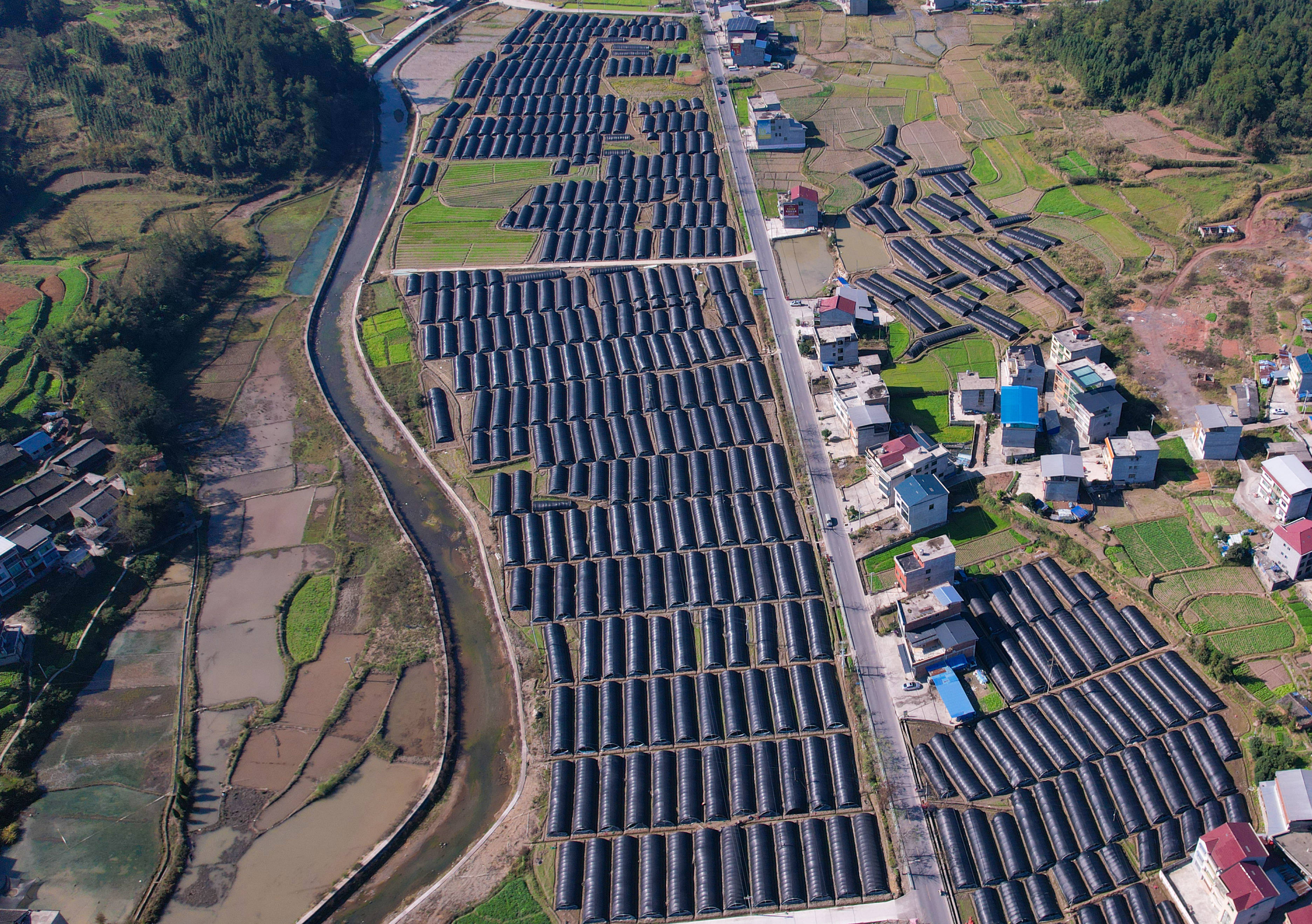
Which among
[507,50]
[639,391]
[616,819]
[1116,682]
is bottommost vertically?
[616,819]

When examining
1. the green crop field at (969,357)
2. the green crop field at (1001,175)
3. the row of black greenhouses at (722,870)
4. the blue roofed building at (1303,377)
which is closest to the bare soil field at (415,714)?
the row of black greenhouses at (722,870)

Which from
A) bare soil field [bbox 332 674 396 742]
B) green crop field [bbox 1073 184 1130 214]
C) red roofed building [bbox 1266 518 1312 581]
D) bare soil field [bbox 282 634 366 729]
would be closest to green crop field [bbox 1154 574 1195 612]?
red roofed building [bbox 1266 518 1312 581]

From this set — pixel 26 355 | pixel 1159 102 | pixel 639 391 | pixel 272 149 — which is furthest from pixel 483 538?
pixel 1159 102

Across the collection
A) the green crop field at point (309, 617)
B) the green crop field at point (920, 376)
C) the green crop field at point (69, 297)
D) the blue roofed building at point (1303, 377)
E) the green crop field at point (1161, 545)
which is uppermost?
the green crop field at point (69, 297)

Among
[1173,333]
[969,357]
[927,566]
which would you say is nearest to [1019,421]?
[969,357]

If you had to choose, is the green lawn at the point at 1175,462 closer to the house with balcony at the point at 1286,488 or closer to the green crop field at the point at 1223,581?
the house with balcony at the point at 1286,488

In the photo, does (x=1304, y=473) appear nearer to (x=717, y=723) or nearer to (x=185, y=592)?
(x=717, y=723)
